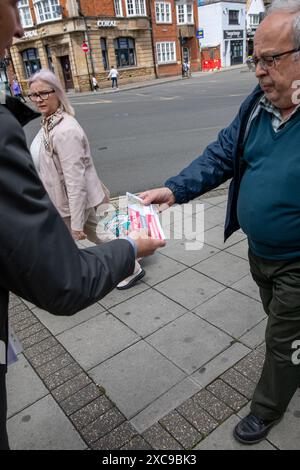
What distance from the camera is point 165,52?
36.7 meters

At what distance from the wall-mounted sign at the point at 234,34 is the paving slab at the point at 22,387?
47.6m

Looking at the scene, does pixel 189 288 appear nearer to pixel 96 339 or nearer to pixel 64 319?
pixel 96 339

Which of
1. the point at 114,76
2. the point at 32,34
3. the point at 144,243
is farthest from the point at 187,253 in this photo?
the point at 32,34

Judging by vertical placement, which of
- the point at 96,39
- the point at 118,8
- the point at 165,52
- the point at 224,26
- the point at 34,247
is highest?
the point at 118,8

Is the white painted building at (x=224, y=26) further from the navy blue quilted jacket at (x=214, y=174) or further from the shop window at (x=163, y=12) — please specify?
the navy blue quilted jacket at (x=214, y=174)

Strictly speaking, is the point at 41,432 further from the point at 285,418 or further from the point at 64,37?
the point at 64,37

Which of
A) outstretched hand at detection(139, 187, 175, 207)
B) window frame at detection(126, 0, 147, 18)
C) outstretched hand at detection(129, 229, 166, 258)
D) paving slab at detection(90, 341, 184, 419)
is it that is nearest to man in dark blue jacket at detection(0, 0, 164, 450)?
outstretched hand at detection(129, 229, 166, 258)

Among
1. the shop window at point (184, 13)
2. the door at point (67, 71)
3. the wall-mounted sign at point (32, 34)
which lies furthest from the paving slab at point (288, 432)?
the shop window at point (184, 13)

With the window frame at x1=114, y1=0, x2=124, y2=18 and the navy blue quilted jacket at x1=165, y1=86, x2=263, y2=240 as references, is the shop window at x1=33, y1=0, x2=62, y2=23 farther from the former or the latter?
the navy blue quilted jacket at x1=165, y1=86, x2=263, y2=240

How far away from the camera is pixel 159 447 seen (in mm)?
2207

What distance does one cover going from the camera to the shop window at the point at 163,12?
3489cm

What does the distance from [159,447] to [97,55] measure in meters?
31.9

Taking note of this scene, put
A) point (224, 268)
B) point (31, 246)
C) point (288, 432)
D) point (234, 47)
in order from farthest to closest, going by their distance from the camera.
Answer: point (234, 47)
point (224, 268)
point (288, 432)
point (31, 246)

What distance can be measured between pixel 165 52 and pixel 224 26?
11013mm
